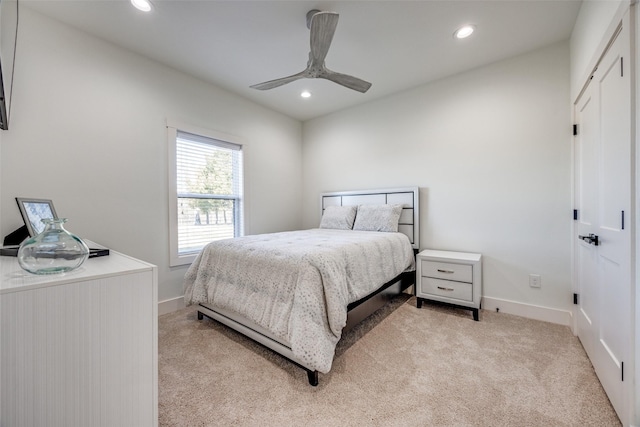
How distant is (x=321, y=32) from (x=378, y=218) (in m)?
2.11

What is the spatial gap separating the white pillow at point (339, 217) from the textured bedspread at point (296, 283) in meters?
0.96

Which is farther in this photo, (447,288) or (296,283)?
(447,288)

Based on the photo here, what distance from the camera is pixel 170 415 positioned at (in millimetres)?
1407

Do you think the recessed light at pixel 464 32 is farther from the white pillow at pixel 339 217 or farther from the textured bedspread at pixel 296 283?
the white pillow at pixel 339 217

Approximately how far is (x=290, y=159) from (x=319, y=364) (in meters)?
3.47

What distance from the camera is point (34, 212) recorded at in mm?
1627

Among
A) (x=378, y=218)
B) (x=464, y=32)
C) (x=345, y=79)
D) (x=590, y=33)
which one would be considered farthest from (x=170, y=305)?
(x=590, y=33)

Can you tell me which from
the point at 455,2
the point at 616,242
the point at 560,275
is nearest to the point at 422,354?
the point at 616,242

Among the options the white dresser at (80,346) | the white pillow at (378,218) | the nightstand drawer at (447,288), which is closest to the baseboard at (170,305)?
the white dresser at (80,346)

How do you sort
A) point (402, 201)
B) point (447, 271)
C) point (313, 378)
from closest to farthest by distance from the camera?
point (313, 378), point (447, 271), point (402, 201)

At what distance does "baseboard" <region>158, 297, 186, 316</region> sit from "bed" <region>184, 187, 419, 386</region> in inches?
19.6

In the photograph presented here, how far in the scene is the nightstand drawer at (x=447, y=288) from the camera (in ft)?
8.50

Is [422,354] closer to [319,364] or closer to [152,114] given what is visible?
[319,364]

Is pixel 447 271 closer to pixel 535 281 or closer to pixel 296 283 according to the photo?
pixel 535 281
